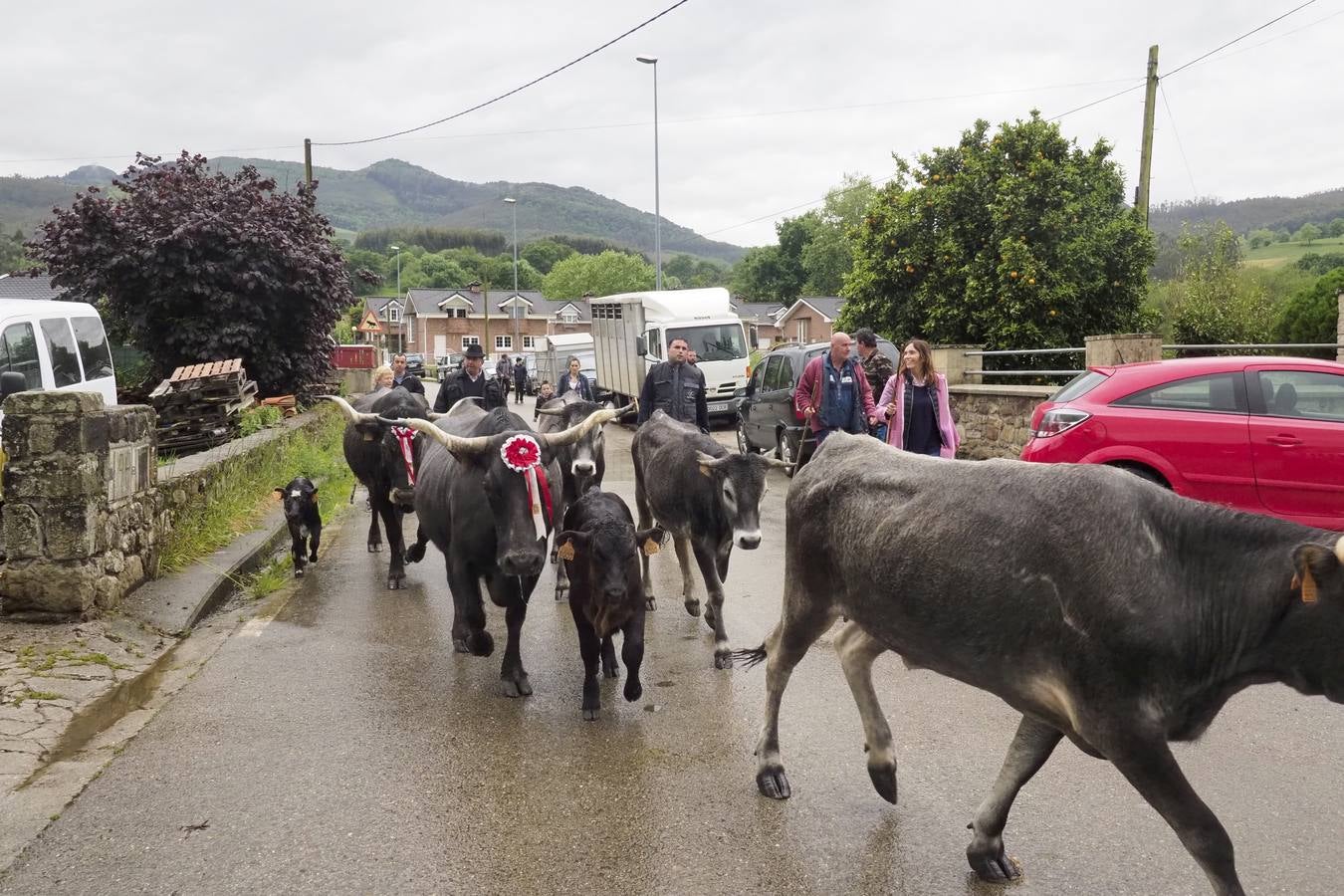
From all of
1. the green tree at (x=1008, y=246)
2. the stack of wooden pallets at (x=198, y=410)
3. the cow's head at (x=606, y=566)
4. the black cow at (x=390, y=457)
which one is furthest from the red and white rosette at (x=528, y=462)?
the green tree at (x=1008, y=246)

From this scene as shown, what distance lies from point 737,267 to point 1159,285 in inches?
2793

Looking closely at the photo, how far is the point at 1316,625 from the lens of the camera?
124 inches

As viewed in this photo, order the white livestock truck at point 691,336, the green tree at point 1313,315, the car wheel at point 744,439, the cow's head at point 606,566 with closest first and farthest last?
the cow's head at point 606,566
the car wheel at point 744,439
the white livestock truck at point 691,336
the green tree at point 1313,315

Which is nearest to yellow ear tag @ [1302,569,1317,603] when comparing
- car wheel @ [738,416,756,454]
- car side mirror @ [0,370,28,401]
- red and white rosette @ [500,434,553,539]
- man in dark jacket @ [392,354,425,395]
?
red and white rosette @ [500,434,553,539]

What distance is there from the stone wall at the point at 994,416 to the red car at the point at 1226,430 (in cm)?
462

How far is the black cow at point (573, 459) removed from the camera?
25.7ft

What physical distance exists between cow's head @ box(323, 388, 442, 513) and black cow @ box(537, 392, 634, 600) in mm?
1219

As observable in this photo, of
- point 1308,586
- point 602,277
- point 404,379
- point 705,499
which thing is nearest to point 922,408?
point 705,499

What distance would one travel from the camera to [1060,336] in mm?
18984

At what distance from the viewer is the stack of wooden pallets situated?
1339 cm

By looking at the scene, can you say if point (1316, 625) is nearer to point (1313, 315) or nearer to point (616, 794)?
point (616, 794)

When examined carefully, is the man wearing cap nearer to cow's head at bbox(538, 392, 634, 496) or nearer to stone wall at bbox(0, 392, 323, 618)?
cow's head at bbox(538, 392, 634, 496)

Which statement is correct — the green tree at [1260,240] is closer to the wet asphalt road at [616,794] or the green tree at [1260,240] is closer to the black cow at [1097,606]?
the wet asphalt road at [616,794]

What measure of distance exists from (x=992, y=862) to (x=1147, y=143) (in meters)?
19.7
